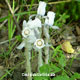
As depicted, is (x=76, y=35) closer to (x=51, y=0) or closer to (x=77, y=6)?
(x=77, y=6)

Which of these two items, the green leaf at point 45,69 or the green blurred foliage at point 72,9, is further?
the green blurred foliage at point 72,9

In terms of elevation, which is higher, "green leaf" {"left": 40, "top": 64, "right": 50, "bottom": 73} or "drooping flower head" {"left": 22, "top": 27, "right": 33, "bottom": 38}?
"drooping flower head" {"left": 22, "top": 27, "right": 33, "bottom": 38}

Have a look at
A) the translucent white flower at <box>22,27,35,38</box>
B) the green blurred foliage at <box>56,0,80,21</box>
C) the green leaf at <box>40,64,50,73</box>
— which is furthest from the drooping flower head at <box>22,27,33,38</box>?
the green blurred foliage at <box>56,0,80,21</box>

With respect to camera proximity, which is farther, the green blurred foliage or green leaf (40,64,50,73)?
the green blurred foliage

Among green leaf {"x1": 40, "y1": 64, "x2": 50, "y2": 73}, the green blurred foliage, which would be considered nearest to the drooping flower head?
green leaf {"x1": 40, "y1": 64, "x2": 50, "y2": 73}

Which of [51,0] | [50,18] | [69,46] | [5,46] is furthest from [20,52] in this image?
[51,0]

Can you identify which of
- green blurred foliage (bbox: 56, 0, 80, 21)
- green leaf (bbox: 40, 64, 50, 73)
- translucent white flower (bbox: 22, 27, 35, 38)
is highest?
green blurred foliage (bbox: 56, 0, 80, 21)

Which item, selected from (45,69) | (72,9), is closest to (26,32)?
(45,69)

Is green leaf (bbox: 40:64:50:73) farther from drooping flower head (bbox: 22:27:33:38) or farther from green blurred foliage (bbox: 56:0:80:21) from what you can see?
green blurred foliage (bbox: 56:0:80:21)

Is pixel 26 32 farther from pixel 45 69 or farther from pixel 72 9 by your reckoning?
pixel 72 9

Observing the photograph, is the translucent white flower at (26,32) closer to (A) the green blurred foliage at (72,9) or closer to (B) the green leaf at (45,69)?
(B) the green leaf at (45,69)

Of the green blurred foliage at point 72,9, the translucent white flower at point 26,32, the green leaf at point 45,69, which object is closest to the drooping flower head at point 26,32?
the translucent white flower at point 26,32

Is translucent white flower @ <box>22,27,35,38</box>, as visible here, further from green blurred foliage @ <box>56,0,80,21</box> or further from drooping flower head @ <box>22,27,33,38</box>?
green blurred foliage @ <box>56,0,80,21</box>
